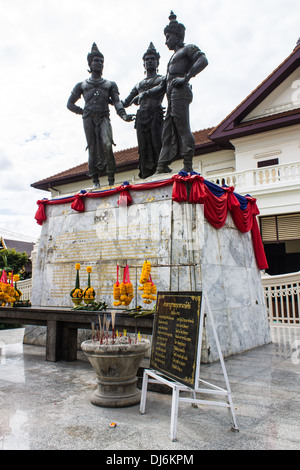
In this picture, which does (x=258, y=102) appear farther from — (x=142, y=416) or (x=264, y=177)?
(x=142, y=416)

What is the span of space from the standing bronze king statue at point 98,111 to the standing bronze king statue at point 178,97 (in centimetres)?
139

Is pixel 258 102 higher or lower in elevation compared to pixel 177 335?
higher

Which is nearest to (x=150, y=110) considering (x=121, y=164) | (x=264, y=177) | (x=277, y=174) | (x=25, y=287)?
(x=264, y=177)

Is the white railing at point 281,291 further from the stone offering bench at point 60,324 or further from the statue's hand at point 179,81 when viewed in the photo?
the stone offering bench at point 60,324

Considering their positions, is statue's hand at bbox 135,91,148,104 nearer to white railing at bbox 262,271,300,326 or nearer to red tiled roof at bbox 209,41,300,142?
white railing at bbox 262,271,300,326

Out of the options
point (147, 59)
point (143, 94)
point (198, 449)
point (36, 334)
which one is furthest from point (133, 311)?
point (147, 59)

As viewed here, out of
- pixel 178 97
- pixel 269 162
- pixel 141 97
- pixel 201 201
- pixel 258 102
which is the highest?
pixel 258 102

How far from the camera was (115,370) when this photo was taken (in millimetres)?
3945

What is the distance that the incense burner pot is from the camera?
12.8 feet

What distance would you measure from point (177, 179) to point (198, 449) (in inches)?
179

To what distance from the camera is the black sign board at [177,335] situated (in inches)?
132

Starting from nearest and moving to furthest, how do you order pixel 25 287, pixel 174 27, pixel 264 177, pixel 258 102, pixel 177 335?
pixel 177 335 → pixel 174 27 → pixel 264 177 → pixel 258 102 → pixel 25 287

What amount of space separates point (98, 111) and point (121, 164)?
43.6 ft

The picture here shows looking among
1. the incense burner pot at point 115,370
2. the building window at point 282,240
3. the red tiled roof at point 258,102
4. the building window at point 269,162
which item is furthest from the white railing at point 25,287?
the incense burner pot at point 115,370
